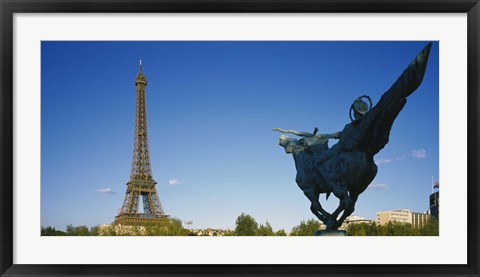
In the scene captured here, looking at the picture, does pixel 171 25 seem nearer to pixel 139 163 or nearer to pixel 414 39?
pixel 414 39

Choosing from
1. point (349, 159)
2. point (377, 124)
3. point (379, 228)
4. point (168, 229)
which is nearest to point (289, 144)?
point (349, 159)

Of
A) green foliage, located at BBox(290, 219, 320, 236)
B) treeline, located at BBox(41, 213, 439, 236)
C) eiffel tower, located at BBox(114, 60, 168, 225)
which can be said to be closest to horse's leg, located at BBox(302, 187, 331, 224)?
treeline, located at BBox(41, 213, 439, 236)

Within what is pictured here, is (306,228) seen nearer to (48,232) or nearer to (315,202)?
(315,202)

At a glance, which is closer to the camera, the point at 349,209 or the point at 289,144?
the point at 349,209

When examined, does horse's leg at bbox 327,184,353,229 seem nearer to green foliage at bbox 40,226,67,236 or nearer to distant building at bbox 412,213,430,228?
distant building at bbox 412,213,430,228

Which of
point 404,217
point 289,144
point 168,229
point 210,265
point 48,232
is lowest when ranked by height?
point 168,229

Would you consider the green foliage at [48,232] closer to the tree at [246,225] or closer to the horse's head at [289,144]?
the horse's head at [289,144]

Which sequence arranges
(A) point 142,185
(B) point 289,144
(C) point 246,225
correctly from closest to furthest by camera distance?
(B) point 289,144 → (C) point 246,225 → (A) point 142,185
